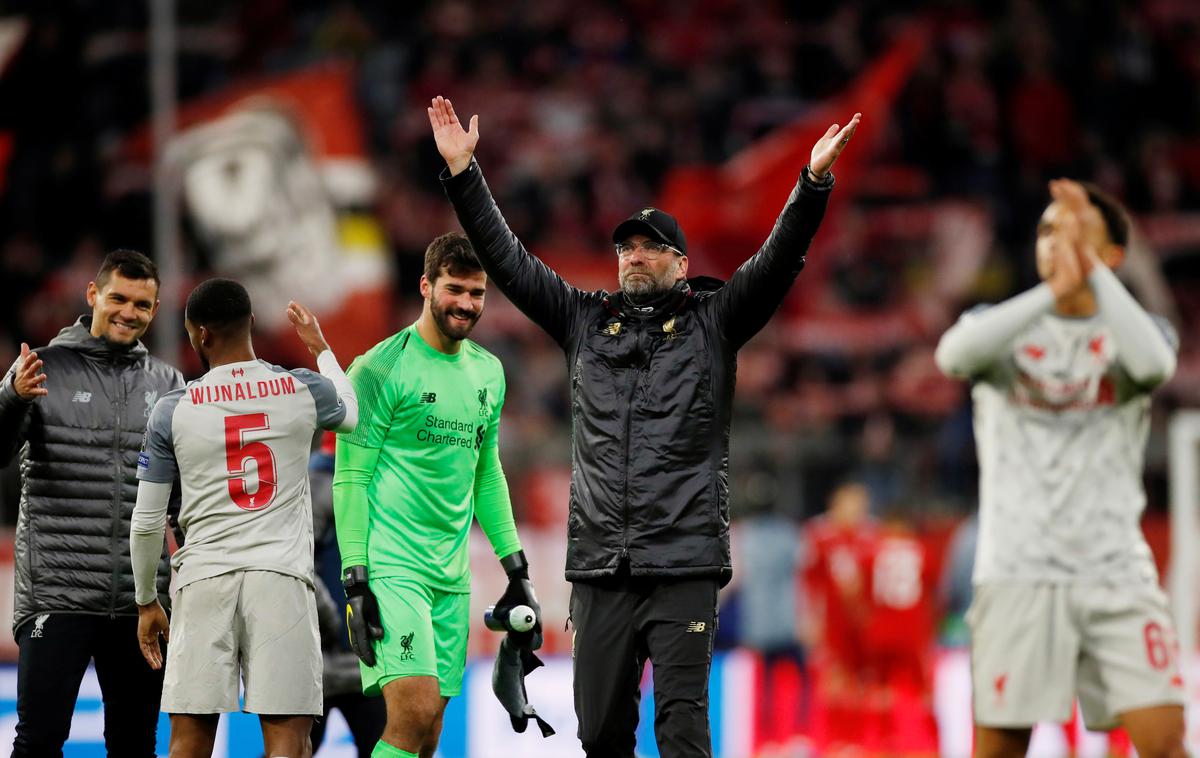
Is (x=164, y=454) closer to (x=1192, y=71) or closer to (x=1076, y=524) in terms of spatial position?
(x=1076, y=524)

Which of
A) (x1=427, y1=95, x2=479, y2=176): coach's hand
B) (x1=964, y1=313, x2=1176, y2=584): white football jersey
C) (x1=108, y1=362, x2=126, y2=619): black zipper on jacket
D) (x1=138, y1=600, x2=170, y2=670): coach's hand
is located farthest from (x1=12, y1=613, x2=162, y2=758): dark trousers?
(x1=964, y1=313, x2=1176, y2=584): white football jersey

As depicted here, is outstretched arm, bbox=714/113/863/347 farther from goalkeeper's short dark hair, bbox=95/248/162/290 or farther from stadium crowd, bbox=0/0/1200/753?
stadium crowd, bbox=0/0/1200/753

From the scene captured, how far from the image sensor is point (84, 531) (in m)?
6.63

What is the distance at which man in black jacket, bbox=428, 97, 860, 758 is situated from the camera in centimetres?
623

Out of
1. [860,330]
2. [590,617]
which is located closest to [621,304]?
[590,617]

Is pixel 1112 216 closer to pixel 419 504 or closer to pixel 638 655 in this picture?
pixel 638 655

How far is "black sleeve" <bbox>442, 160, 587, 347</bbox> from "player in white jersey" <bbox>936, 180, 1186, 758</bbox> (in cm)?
184

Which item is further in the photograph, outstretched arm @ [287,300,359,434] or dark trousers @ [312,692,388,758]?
dark trousers @ [312,692,388,758]

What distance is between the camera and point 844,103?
2350 centimetres

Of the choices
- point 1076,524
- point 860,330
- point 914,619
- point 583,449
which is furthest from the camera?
point 860,330

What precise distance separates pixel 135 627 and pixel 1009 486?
355 cm

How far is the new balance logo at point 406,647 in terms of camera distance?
21.7 ft

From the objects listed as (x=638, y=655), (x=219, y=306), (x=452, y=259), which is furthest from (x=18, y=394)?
(x=638, y=655)

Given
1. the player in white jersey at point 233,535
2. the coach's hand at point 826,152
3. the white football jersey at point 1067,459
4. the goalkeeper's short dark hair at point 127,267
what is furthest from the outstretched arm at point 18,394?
the white football jersey at point 1067,459
